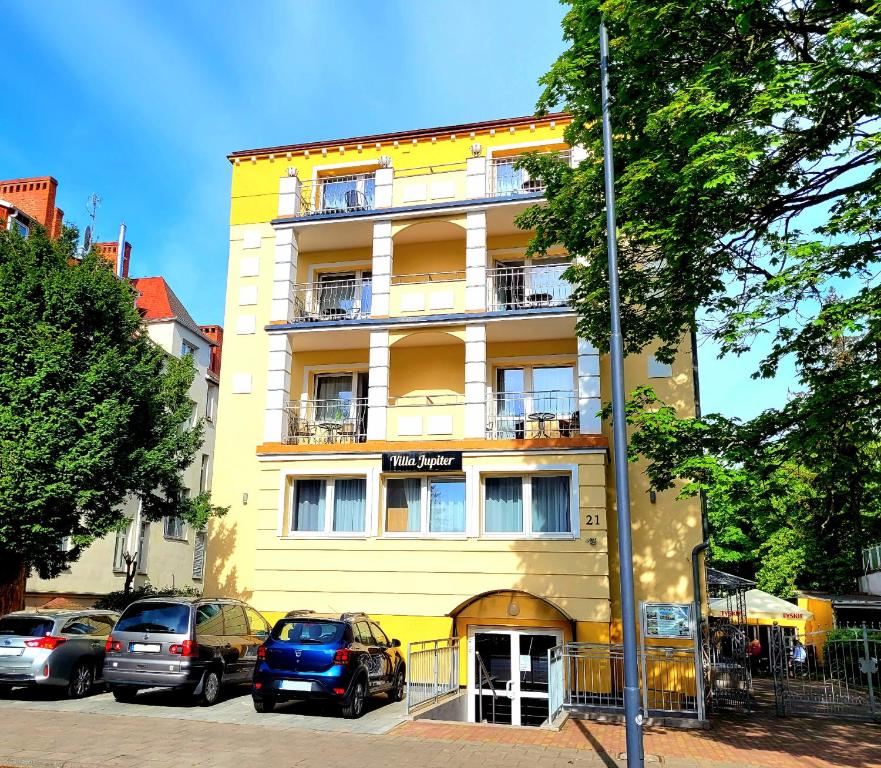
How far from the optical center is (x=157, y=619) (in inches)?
526

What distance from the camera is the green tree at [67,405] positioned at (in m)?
15.6

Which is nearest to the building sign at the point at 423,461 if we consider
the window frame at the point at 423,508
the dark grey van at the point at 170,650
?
the window frame at the point at 423,508

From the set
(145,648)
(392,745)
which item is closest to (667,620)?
(392,745)

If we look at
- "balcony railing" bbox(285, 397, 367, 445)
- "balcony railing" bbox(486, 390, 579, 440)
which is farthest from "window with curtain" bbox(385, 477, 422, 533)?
"balcony railing" bbox(486, 390, 579, 440)

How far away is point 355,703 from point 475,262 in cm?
1172

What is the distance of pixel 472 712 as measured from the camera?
677 inches

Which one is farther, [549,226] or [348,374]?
Answer: [348,374]

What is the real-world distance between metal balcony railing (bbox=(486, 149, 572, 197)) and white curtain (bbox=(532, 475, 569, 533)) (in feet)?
25.9

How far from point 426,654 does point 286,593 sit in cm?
557

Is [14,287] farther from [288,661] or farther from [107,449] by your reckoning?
[288,661]

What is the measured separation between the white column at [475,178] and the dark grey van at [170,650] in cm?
1247

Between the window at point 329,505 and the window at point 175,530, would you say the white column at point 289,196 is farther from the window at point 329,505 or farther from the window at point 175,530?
the window at point 175,530

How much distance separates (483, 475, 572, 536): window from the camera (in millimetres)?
18688

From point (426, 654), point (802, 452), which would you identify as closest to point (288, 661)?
point (426, 654)
